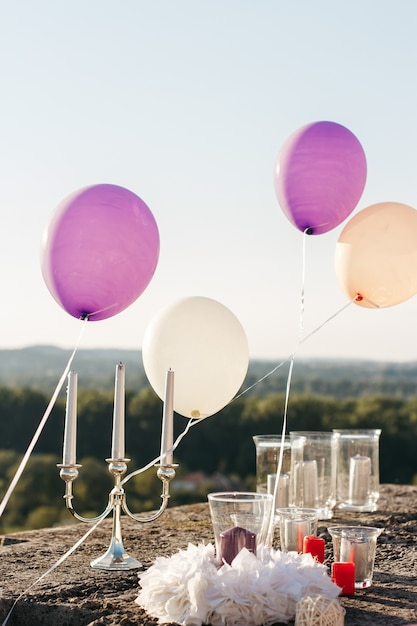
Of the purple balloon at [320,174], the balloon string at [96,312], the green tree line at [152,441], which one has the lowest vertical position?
the green tree line at [152,441]

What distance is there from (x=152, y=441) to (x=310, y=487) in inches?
670

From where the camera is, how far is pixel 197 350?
12.4ft

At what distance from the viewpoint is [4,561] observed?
3408 millimetres

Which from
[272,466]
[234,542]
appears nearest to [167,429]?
[234,542]

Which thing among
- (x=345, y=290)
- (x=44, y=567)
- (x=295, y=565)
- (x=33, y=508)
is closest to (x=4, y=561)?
(x=44, y=567)

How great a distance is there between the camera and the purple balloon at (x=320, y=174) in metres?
4.09

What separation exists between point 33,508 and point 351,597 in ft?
69.5

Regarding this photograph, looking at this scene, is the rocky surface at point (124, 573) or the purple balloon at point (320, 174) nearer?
the rocky surface at point (124, 573)

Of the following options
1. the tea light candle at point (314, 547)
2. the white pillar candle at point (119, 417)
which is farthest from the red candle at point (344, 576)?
the white pillar candle at point (119, 417)

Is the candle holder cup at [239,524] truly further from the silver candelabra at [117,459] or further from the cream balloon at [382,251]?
the cream balloon at [382,251]

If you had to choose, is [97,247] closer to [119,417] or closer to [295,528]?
[119,417]

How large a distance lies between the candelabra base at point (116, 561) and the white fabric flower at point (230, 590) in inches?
22.9

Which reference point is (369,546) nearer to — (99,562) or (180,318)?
(99,562)

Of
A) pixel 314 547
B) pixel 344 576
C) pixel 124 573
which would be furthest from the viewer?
pixel 124 573
